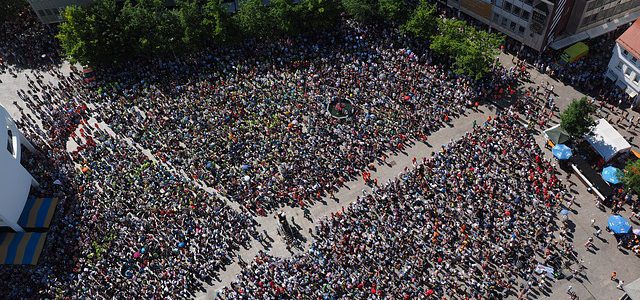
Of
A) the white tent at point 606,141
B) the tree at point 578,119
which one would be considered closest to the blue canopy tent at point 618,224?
the white tent at point 606,141

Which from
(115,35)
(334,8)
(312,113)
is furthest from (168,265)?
(334,8)

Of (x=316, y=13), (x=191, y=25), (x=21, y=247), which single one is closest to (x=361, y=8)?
(x=316, y=13)

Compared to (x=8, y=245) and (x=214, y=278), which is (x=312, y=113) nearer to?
(x=214, y=278)

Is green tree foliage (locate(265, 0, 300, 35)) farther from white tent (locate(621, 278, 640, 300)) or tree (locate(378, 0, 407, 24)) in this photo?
white tent (locate(621, 278, 640, 300))

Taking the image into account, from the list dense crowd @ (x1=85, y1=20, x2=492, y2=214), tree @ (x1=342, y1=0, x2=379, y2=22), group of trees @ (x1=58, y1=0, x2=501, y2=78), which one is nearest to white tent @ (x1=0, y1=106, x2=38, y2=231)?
dense crowd @ (x1=85, y1=20, x2=492, y2=214)

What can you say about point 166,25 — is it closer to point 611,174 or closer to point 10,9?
point 10,9

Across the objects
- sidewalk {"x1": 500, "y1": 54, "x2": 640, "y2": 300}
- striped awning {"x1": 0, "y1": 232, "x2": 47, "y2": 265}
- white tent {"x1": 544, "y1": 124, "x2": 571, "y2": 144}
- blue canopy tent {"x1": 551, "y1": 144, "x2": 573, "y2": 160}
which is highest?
white tent {"x1": 544, "y1": 124, "x2": 571, "y2": 144}

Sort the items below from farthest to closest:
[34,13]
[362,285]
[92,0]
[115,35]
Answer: [34,13], [92,0], [115,35], [362,285]

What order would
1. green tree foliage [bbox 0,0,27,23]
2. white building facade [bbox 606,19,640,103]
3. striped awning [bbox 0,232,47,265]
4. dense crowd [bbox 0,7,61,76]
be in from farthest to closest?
green tree foliage [bbox 0,0,27,23] → dense crowd [bbox 0,7,61,76] → white building facade [bbox 606,19,640,103] → striped awning [bbox 0,232,47,265]
